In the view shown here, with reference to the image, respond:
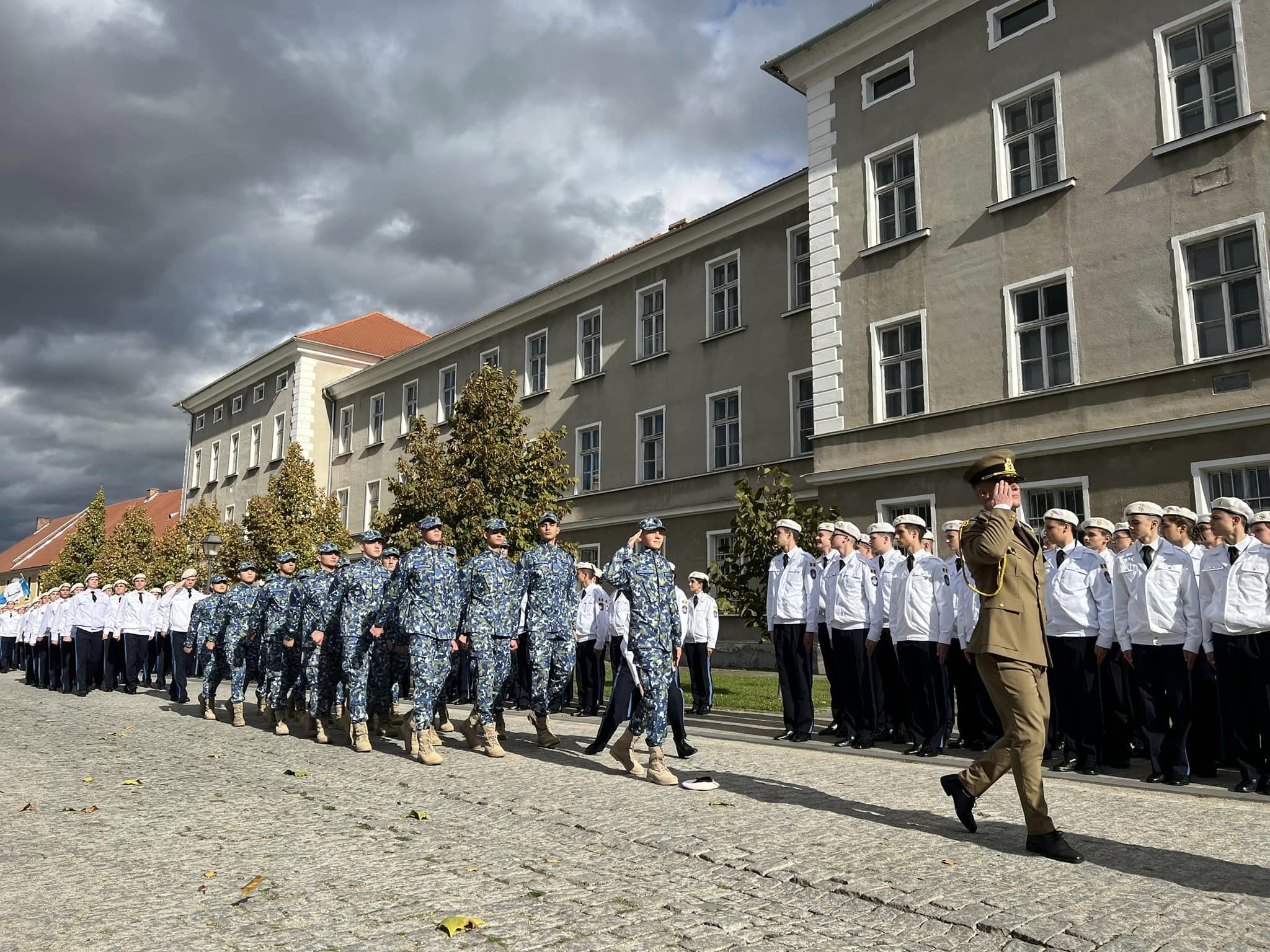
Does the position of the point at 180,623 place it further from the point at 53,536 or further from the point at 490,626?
the point at 53,536

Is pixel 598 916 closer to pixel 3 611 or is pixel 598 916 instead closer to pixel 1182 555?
pixel 1182 555

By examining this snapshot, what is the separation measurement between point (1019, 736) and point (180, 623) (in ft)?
56.2

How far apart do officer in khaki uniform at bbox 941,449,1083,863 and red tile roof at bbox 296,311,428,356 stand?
41.7 m

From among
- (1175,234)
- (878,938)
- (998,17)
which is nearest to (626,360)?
(998,17)

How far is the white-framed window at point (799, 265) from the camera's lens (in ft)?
80.0

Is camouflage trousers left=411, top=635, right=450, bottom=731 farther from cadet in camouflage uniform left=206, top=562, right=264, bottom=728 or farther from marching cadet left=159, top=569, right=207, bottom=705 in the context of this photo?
marching cadet left=159, top=569, right=207, bottom=705

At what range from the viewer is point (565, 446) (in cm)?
3122

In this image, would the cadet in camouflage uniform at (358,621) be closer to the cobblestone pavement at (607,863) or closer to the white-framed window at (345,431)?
the cobblestone pavement at (607,863)

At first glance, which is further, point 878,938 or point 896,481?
point 896,481

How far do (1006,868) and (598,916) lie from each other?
2239mm

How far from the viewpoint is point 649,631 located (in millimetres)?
8477

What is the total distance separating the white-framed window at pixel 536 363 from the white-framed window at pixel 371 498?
10.7 metres

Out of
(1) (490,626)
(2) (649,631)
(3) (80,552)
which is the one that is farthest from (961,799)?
(3) (80,552)

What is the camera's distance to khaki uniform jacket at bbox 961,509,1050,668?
5.95 m
